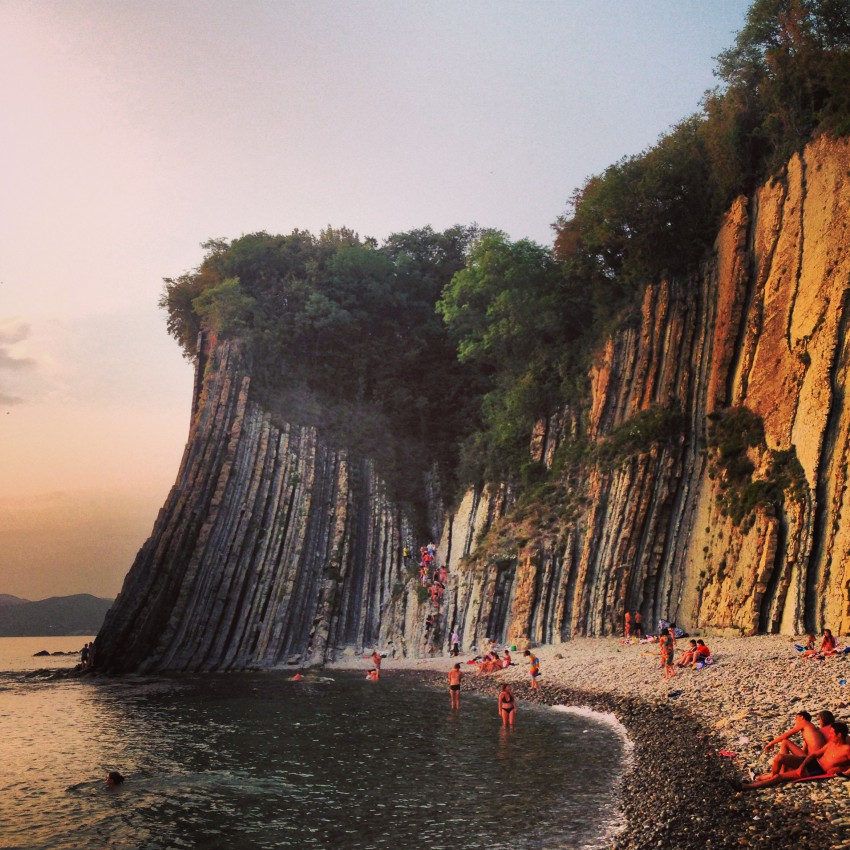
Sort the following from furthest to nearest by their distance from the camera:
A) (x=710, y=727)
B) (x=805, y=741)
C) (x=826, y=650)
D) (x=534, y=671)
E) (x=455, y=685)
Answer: (x=534, y=671)
(x=455, y=685)
(x=826, y=650)
(x=710, y=727)
(x=805, y=741)

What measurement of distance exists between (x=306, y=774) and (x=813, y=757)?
10.5 meters

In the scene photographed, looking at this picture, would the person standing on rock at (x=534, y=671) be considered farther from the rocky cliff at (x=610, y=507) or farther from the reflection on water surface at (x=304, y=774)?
the rocky cliff at (x=610, y=507)

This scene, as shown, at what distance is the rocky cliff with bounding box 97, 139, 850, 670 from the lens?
26.8 metres

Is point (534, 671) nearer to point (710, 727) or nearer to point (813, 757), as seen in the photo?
point (710, 727)

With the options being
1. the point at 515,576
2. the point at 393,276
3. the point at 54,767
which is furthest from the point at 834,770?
the point at 393,276

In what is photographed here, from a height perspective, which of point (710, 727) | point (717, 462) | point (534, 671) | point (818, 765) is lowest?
point (534, 671)

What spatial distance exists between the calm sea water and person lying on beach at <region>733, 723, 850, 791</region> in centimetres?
268

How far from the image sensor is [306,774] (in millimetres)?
17469

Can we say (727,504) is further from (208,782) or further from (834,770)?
(208,782)

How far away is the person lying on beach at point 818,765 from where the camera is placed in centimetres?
1250

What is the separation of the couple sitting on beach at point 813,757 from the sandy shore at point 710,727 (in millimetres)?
207

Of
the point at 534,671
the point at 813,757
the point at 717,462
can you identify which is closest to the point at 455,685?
the point at 534,671

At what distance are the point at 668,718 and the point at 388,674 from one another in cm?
1859

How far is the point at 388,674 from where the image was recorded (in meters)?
36.3
